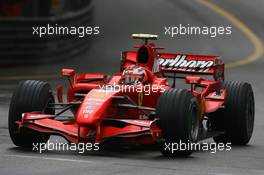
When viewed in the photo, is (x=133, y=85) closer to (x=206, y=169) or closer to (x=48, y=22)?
(x=206, y=169)

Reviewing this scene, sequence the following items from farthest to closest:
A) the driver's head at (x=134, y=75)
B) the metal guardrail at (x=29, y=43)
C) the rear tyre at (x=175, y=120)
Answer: the metal guardrail at (x=29, y=43) → the driver's head at (x=134, y=75) → the rear tyre at (x=175, y=120)

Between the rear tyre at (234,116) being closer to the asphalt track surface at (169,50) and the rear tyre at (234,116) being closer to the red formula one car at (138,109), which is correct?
the red formula one car at (138,109)

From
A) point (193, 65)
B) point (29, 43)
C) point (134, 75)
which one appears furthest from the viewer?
point (29, 43)

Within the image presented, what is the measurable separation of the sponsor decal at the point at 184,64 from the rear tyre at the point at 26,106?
9.84 feet

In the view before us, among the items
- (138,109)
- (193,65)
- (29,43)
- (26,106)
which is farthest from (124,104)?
(29,43)

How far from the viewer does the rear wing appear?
15828mm

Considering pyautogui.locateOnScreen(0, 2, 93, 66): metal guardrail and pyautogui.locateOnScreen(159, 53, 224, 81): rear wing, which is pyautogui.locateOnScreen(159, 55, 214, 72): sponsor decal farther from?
pyautogui.locateOnScreen(0, 2, 93, 66): metal guardrail

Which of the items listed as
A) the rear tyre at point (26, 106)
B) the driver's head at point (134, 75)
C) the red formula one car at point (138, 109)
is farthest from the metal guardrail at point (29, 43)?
the rear tyre at point (26, 106)

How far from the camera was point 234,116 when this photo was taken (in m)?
15.2

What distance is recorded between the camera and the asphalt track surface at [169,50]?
39.7 ft

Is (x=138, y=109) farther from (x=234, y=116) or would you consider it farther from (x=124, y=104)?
(x=234, y=116)

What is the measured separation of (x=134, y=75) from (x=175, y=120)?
1.67 m

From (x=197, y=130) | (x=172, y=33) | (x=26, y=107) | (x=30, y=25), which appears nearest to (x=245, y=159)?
(x=197, y=130)

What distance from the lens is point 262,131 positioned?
57.1 feet
